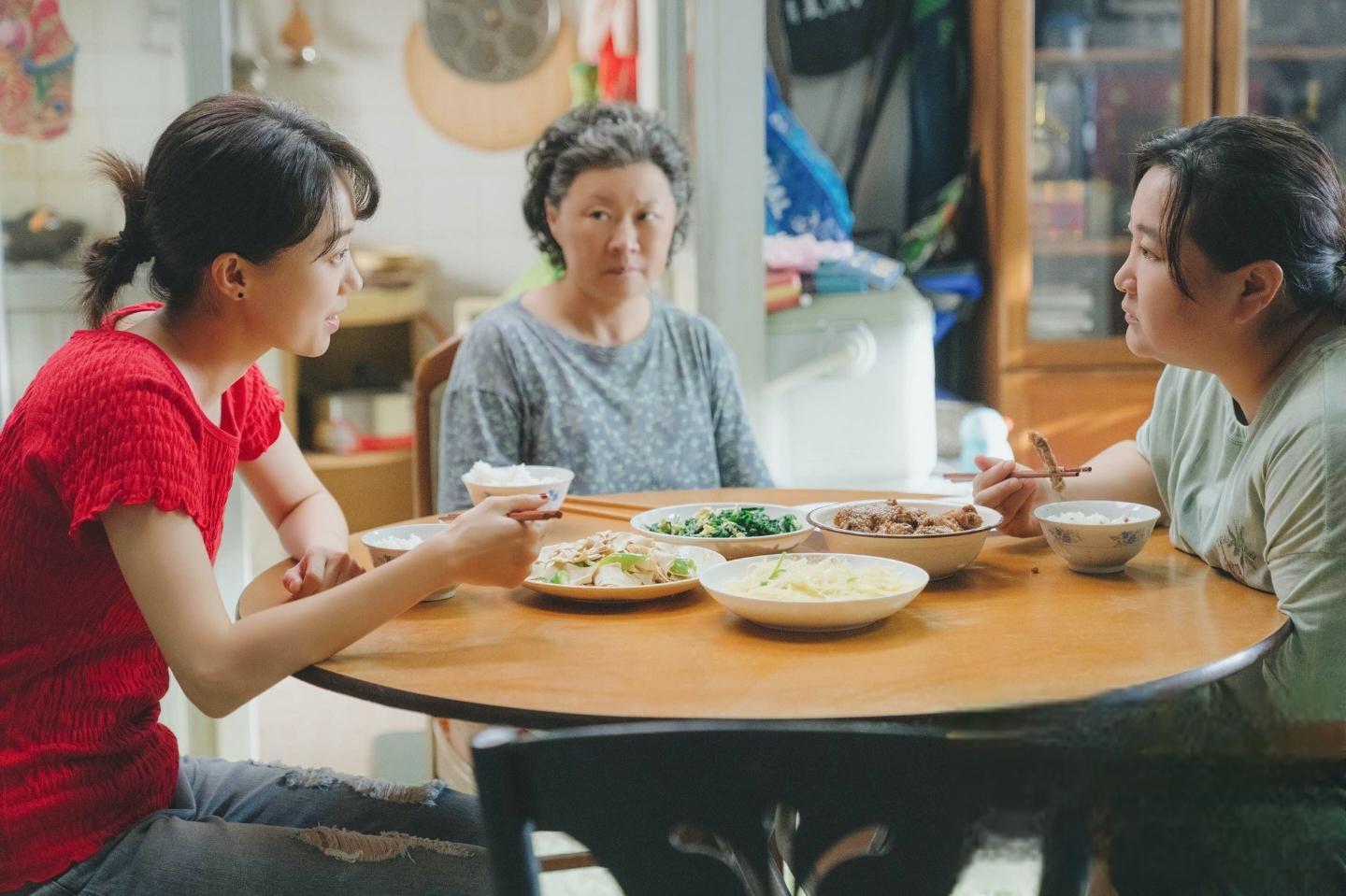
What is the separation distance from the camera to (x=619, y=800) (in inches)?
25.3

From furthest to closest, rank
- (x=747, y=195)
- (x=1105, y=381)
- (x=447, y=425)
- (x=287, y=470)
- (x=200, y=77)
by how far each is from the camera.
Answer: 1. (x=1105, y=381)
2. (x=747, y=195)
3. (x=200, y=77)
4. (x=447, y=425)
5. (x=287, y=470)

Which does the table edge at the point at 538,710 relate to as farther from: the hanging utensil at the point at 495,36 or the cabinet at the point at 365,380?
the hanging utensil at the point at 495,36

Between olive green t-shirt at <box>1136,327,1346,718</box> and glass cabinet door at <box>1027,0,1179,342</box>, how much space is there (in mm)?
2260

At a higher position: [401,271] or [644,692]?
[401,271]

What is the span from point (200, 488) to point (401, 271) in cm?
342

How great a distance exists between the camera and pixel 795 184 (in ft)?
10.6

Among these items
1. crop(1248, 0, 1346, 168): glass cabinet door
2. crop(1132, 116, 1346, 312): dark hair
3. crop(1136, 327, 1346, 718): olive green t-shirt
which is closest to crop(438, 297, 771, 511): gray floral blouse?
crop(1136, 327, 1346, 718): olive green t-shirt

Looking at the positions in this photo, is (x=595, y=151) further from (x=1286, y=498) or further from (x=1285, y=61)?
(x=1285, y=61)

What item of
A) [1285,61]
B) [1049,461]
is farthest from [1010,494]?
[1285,61]

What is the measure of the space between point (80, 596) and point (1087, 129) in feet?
11.0

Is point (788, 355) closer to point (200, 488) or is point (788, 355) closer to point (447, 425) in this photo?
point (447, 425)

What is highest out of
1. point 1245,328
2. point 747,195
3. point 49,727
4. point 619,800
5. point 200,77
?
point 200,77

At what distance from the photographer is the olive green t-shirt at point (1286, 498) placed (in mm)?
1174

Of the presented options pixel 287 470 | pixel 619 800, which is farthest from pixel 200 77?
pixel 619 800
